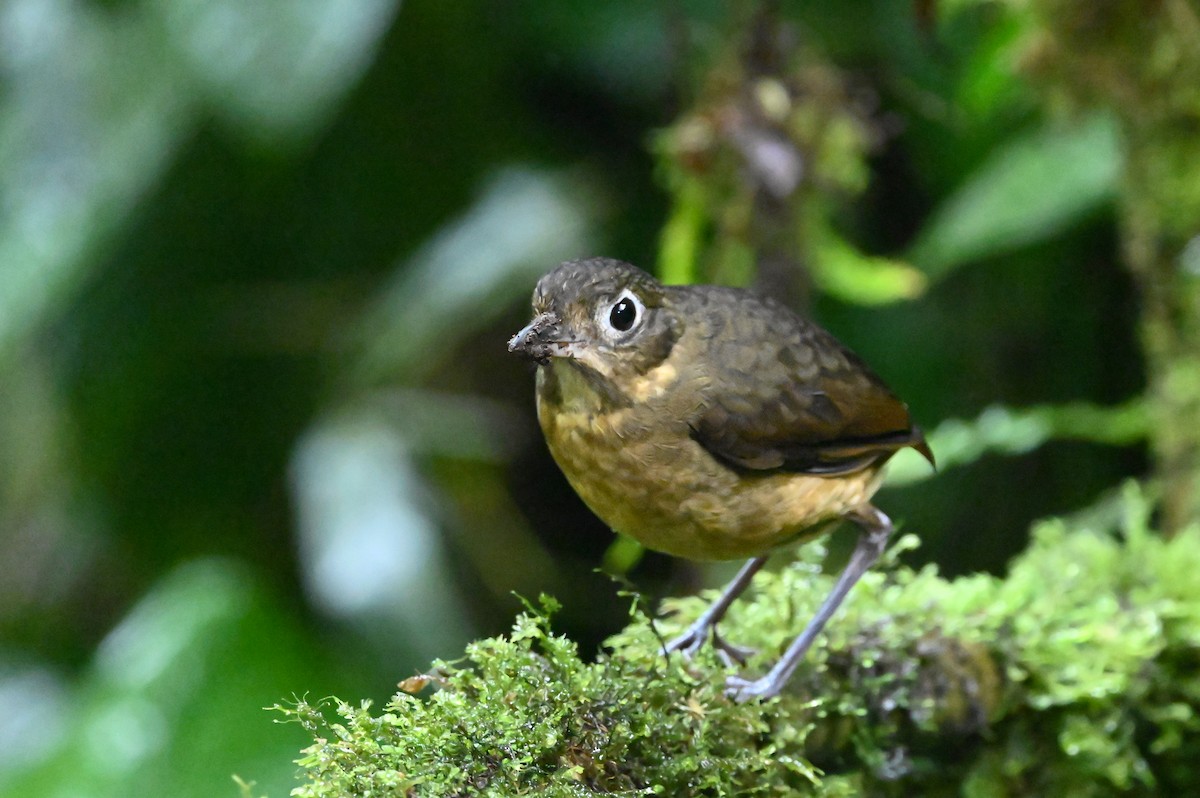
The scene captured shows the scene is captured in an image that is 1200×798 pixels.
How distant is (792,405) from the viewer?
2.26 m

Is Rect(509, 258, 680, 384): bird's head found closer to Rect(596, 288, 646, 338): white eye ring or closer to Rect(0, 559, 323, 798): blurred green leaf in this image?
Rect(596, 288, 646, 338): white eye ring

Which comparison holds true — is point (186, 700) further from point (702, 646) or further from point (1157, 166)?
point (1157, 166)

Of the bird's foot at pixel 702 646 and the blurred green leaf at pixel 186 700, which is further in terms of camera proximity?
the blurred green leaf at pixel 186 700

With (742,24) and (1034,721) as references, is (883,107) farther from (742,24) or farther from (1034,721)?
(1034,721)

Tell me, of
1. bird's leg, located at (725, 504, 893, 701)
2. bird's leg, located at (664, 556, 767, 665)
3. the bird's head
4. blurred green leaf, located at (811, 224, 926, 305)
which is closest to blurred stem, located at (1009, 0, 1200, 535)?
blurred green leaf, located at (811, 224, 926, 305)

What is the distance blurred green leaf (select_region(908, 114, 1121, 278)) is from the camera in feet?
12.5

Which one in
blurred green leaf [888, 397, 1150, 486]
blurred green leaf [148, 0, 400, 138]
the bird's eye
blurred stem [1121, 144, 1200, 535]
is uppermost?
blurred green leaf [148, 0, 400, 138]

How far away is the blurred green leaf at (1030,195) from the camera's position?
381 centimetres

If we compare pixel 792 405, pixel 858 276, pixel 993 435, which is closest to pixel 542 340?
pixel 792 405

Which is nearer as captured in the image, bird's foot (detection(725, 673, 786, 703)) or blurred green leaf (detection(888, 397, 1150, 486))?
bird's foot (detection(725, 673, 786, 703))

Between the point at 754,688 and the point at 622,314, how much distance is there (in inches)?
26.4

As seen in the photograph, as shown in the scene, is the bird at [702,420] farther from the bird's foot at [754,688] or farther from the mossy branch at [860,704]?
the mossy branch at [860,704]

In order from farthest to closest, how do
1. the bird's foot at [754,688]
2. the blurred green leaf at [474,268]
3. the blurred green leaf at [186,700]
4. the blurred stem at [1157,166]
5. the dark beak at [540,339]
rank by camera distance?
the blurred green leaf at [474,268] < the blurred stem at [1157,166] < the blurred green leaf at [186,700] < the bird's foot at [754,688] < the dark beak at [540,339]

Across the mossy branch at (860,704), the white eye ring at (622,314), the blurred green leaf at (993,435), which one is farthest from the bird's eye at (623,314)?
the blurred green leaf at (993,435)
